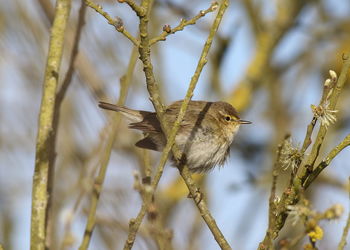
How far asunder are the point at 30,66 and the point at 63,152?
1084 mm

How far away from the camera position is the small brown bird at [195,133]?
4605 millimetres

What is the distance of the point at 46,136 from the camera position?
9.70 ft

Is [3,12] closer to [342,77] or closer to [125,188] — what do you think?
[125,188]

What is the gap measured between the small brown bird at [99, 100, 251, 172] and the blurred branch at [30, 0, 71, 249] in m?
1.32

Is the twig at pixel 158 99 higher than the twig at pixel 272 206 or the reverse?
higher

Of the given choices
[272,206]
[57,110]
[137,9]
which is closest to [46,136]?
[57,110]

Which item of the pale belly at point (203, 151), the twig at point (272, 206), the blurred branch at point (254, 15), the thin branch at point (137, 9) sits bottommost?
the twig at point (272, 206)

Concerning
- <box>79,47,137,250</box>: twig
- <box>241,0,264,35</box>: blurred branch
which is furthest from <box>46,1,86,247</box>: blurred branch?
<box>241,0,264,35</box>: blurred branch

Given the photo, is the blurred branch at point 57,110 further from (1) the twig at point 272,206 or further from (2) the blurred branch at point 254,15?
(2) the blurred branch at point 254,15

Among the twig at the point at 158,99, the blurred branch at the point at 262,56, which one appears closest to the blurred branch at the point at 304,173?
the twig at the point at 158,99

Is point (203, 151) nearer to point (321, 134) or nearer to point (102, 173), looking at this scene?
point (102, 173)

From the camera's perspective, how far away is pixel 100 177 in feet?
10.9

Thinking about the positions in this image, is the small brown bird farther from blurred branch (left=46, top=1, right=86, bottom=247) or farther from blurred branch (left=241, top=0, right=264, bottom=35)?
blurred branch (left=241, top=0, right=264, bottom=35)

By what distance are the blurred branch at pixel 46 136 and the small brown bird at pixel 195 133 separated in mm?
1315
